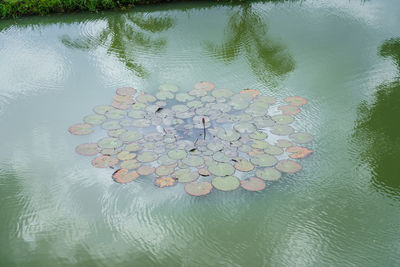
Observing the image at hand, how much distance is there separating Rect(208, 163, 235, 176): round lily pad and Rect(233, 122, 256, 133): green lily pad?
0.46m

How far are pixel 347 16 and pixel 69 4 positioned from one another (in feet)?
12.7

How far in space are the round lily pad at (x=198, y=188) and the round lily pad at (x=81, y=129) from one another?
1125 mm

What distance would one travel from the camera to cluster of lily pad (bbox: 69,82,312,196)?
10.2 ft

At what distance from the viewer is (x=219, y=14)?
5836 millimetres

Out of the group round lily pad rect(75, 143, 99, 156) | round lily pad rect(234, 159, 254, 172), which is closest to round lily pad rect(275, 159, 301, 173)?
round lily pad rect(234, 159, 254, 172)

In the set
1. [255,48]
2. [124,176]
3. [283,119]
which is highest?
[255,48]

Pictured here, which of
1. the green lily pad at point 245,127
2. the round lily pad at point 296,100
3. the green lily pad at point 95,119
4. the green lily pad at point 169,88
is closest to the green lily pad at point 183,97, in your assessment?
the green lily pad at point 169,88

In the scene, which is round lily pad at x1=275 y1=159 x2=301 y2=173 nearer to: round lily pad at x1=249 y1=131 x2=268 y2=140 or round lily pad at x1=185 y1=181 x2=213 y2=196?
round lily pad at x1=249 y1=131 x2=268 y2=140

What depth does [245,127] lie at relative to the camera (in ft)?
11.6

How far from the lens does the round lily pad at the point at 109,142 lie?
3391 millimetres

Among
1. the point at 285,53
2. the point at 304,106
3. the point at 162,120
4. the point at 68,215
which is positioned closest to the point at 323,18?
the point at 285,53

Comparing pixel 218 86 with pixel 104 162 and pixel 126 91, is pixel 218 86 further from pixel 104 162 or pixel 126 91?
pixel 104 162

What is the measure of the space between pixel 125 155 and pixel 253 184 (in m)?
1.04

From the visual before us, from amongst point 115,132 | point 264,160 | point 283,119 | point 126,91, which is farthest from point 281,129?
point 126,91
